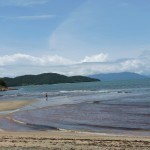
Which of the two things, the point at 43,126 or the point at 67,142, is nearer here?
the point at 67,142

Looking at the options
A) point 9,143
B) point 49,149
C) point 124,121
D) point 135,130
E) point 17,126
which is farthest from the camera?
point 124,121

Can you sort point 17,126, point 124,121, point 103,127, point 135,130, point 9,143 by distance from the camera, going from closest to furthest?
point 9,143 < point 135,130 < point 103,127 < point 17,126 < point 124,121

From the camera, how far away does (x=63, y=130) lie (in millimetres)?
31578

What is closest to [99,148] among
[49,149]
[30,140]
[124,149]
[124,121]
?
[124,149]

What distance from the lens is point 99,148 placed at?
19.8 meters

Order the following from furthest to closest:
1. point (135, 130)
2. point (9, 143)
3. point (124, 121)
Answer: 1. point (124, 121)
2. point (135, 130)
3. point (9, 143)

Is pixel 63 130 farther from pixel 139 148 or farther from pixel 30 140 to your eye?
pixel 139 148

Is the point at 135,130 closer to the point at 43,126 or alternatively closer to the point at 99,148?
the point at 43,126

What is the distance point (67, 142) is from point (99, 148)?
9.69ft

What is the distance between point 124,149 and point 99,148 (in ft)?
3.99

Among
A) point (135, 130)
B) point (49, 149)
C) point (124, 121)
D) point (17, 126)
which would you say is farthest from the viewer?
point (124, 121)

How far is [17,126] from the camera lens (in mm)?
35781

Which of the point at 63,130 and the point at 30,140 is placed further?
the point at 63,130

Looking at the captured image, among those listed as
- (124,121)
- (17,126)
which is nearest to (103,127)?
(124,121)
